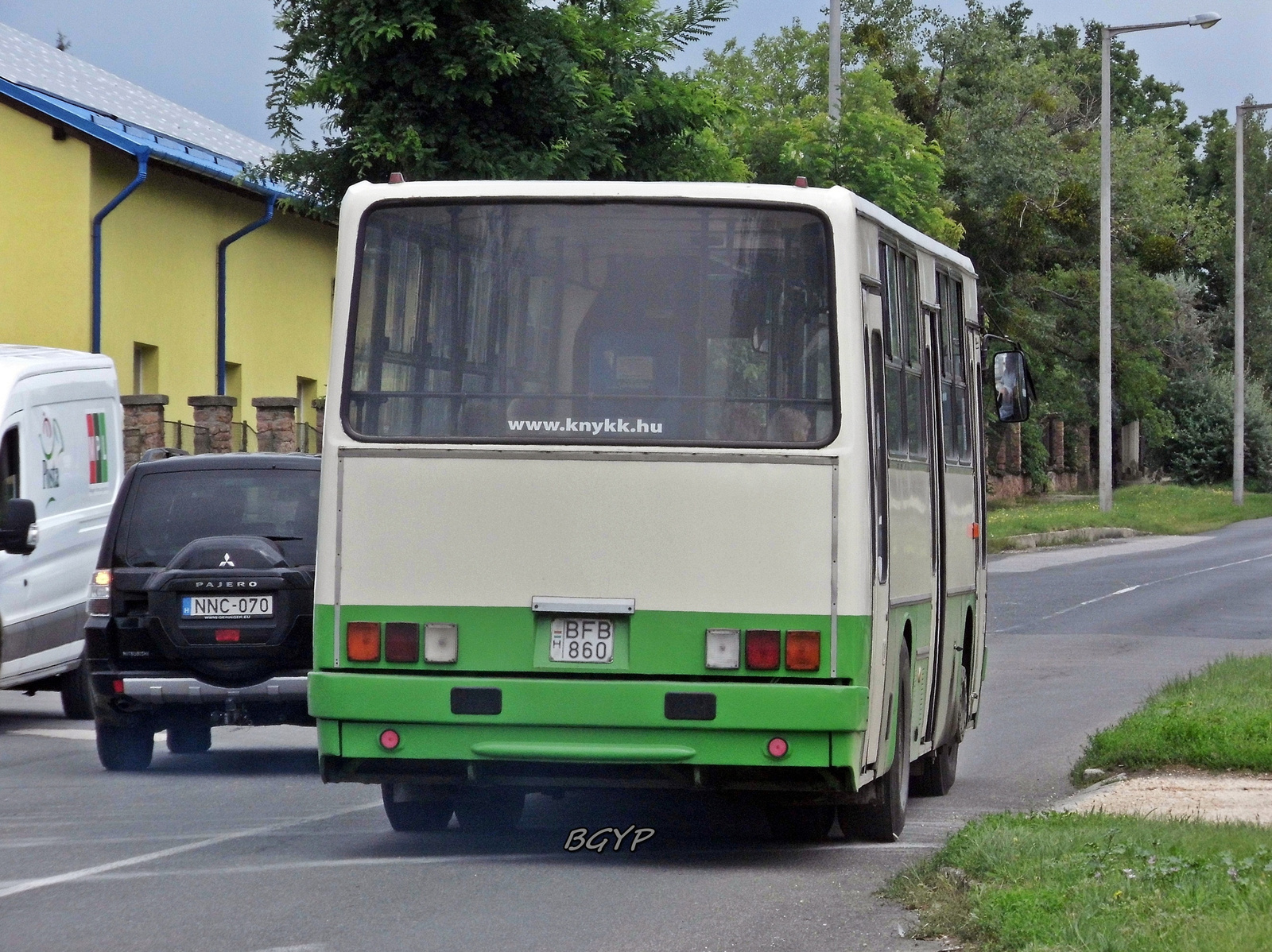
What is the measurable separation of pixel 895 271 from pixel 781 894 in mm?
3209

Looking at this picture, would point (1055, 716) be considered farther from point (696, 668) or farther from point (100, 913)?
point (100, 913)

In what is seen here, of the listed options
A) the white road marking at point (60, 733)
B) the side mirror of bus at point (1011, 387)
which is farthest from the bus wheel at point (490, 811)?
the white road marking at point (60, 733)

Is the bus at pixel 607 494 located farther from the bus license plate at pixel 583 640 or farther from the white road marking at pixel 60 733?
the white road marking at pixel 60 733

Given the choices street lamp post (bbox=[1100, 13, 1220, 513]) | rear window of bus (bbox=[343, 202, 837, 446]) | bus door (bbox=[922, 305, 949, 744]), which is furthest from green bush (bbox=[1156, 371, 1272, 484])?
rear window of bus (bbox=[343, 202, 837, 446])

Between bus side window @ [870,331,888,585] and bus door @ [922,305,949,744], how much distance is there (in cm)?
160

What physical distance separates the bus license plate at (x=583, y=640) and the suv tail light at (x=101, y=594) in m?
4.55

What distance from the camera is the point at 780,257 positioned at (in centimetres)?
Result: 930

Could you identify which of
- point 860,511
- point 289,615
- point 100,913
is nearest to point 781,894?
point 860,511

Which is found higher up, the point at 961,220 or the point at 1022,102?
the point at 1022,102

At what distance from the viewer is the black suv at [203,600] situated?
490 inches

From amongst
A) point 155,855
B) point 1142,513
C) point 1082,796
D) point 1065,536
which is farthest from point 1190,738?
point 1142,513

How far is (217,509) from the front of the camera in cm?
1320

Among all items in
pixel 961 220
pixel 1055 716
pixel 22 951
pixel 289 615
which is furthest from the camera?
pixel 961 220

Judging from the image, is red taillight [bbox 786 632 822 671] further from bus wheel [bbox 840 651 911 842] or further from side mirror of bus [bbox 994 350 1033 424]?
side mirror of bus [bbox 994 350 1033 424]
